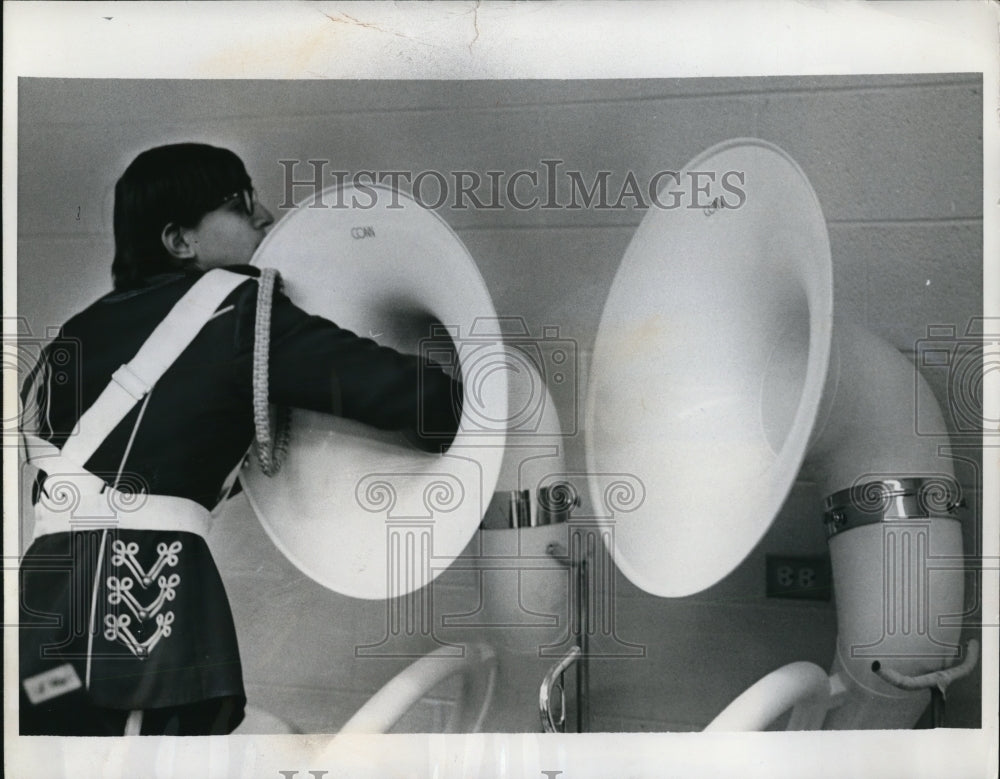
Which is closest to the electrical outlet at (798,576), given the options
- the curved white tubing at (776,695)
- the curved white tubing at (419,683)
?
the curved white tubing at (776,695)

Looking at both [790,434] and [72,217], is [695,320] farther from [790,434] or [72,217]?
[72,217]

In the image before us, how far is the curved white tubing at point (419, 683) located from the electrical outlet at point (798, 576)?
1.83ft

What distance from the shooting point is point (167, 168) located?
6.66 ft

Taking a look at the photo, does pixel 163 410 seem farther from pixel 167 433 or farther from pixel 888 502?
pixel 888 502

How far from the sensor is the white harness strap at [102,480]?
2018mm

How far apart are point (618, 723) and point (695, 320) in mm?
793

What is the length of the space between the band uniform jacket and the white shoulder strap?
0.01 meters

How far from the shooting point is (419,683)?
2.05 metres

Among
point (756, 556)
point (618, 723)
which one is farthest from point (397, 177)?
point (618, 723)

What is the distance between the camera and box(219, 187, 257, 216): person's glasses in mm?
2029

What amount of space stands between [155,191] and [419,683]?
1.06m

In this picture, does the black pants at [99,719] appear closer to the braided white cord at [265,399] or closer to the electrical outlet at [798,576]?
the braided white cord at [265,399]

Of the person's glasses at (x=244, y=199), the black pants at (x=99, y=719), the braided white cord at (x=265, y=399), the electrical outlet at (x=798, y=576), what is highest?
the person's glasses at (x=244, y=199)

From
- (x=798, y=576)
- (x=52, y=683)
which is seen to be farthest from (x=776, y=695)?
(x=52, y=683)
